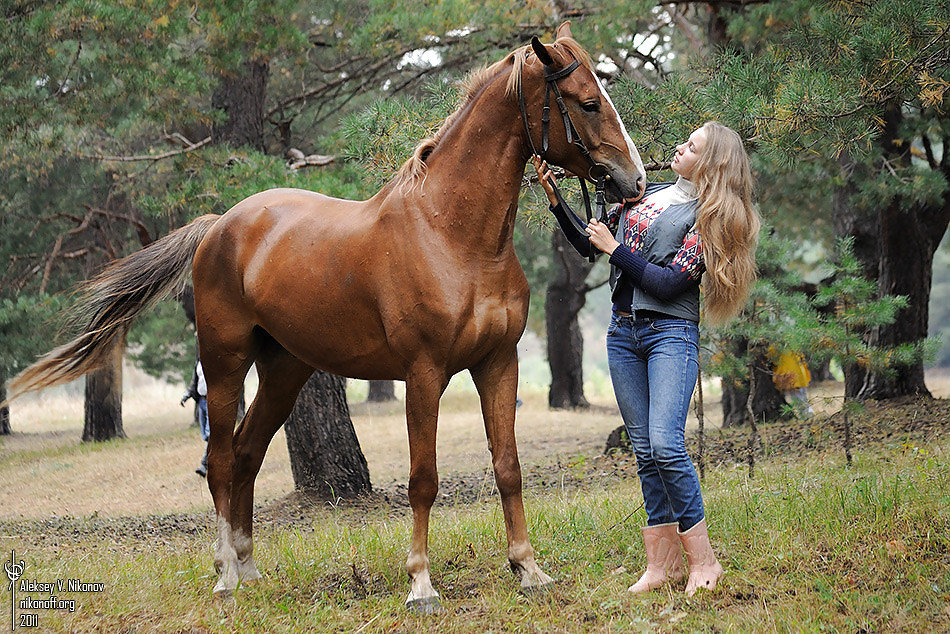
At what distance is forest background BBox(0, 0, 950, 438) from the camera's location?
4879 millimetres

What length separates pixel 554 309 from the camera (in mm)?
16734

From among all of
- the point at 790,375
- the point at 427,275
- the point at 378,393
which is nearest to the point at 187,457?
the point at 790,375

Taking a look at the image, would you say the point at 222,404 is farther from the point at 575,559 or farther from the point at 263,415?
the point at 575,559

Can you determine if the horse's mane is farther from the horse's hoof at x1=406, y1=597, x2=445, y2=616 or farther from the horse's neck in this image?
the horse's hoof at x1=406, y1=597, x2=445, y2=616

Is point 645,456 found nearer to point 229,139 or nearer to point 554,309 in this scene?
point 229,139

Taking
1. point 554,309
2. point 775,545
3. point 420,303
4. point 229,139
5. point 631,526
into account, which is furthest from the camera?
point 554,309

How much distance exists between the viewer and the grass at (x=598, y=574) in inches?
134

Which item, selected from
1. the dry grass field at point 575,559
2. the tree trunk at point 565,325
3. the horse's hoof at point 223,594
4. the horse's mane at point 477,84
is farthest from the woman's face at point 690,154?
the tree trunk at point 565,325

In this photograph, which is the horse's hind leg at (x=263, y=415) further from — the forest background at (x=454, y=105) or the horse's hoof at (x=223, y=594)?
the forest background at (x=454, y=105)

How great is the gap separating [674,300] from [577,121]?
873 mm

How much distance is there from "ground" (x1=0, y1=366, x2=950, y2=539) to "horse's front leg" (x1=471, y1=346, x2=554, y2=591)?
2.67m

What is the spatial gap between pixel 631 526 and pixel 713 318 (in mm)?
1519

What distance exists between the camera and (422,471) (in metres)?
3.80

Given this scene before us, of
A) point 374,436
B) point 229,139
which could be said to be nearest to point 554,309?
point 374,436
